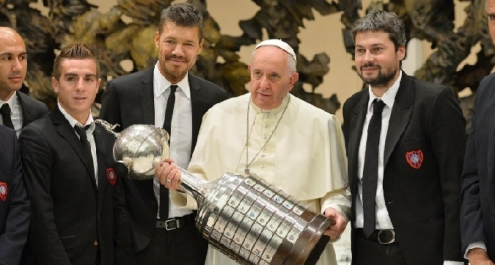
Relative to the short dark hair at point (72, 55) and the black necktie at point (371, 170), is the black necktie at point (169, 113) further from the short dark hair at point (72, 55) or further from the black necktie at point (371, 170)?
the black necktie at point (371, 170)

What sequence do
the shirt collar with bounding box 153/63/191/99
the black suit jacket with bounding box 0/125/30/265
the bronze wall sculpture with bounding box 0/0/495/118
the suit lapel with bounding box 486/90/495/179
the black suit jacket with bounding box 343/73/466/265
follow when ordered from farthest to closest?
1. the bronze wall sculpture with bounding box 0/0/495/118
2. the shirt collar with bounding box 153/63/191/99
3. the black suit jacket with bounding box 343/73/466/265
4. the black suit jacket with bounding box 0/125/30/265
5. the suit lapel with bounding box 486/90/495/179

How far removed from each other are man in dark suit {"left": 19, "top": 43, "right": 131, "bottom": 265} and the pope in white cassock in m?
0.36

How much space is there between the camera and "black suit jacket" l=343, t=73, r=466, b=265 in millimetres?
3711

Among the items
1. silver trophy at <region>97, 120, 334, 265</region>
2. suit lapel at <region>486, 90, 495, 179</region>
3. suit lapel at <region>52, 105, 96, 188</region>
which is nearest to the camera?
suit lapel at <region>486, 90, 495, 179</region>

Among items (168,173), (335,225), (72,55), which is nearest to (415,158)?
(335,225)

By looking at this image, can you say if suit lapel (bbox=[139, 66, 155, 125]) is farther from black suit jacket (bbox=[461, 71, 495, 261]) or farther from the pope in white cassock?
black suit jacket (bbox=[461, 71, 495, 261])

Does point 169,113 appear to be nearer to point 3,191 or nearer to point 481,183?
point 3,191

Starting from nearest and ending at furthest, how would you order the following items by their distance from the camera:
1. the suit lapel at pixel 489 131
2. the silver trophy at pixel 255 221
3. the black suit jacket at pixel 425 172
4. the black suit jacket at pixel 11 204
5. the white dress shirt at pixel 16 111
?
the suit lapel at pixel 489 131 → the silver trophy at pixel 255 221 → the black suit jacket at pixel 11 204 → the black suit jacket at pixel 425 172 → the white dress shirt at pixel 16 111

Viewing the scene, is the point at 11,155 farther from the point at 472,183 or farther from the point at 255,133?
→ the point at 472,183

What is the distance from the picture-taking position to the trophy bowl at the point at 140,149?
12.3 feet

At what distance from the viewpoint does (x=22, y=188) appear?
370cm

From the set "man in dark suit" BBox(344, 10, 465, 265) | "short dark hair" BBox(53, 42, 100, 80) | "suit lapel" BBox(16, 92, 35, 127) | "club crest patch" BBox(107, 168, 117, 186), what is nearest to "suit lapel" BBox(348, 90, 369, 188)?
"man in dark suit" BBox(344, 10, 465, 265)

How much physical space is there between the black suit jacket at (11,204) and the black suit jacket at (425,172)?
1.49 m

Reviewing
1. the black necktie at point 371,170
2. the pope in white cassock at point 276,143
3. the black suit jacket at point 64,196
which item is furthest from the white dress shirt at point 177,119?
the black necktie at point 371,170
